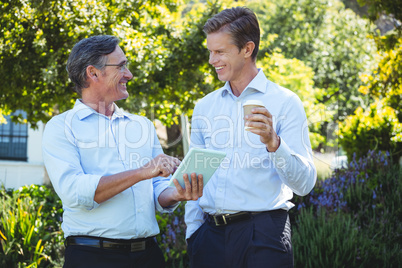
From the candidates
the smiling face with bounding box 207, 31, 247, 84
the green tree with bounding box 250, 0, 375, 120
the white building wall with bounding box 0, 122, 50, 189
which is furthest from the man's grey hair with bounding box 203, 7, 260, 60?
the green tree with bounding box 250, 0, 375, 120

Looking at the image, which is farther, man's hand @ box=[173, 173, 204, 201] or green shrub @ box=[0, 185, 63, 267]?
green shrub @ box=[0, 185, 63, 267]

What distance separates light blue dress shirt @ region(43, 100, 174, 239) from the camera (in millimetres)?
2381

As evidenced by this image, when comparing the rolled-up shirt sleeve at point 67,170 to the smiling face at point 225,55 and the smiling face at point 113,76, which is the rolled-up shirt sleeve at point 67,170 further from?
the smiling face at point 225,55

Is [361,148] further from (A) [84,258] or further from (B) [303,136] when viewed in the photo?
(A) [84,258]

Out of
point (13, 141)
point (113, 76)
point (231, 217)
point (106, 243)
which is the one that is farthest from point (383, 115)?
→ point (13, 141)

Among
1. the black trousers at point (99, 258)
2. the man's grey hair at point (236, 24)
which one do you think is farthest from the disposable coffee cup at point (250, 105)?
the black trousers at point (99, 258)

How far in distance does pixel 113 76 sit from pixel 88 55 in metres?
0.19

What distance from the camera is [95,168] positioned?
2.54 meters

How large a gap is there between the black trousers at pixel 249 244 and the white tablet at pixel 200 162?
437 millimetres

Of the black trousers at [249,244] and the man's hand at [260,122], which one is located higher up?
the man's hand at [260,122]

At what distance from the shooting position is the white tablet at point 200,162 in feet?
7.07

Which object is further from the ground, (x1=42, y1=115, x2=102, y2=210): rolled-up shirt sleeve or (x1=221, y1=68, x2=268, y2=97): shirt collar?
A: (x1=221, y1=68, x2=268, y2=97): shirt collar

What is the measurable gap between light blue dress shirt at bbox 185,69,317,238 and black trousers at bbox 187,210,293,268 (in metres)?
0.09

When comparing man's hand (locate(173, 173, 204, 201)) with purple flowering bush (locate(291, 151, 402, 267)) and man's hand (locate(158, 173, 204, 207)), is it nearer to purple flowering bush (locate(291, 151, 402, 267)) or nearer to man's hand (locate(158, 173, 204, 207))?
man's hand (locate(158, 173, 204, 207))
